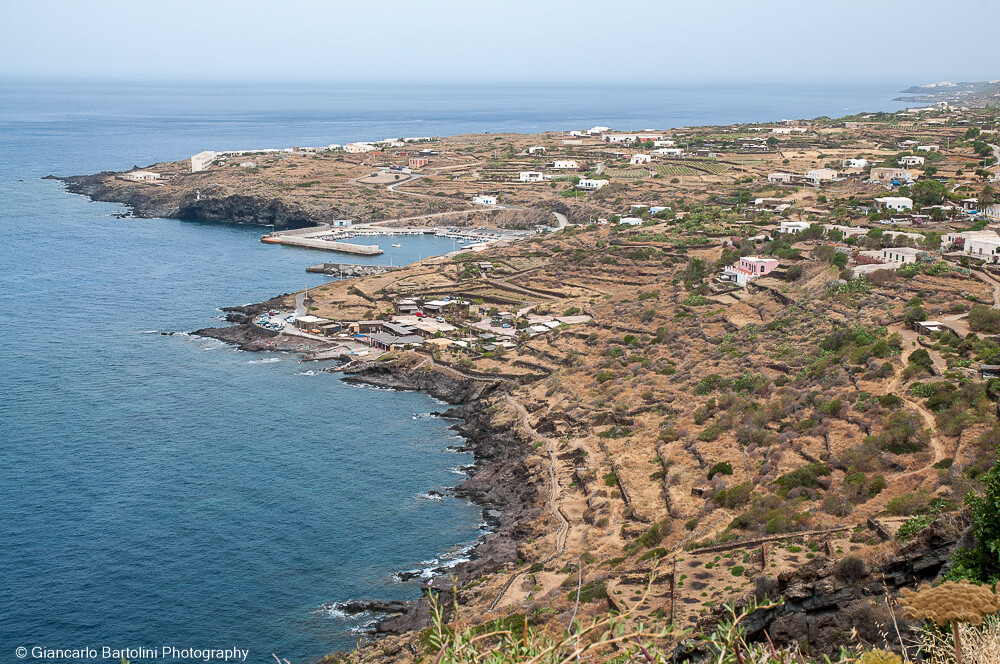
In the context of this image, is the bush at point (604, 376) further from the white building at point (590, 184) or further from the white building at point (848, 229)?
the white building at point (590, 184)

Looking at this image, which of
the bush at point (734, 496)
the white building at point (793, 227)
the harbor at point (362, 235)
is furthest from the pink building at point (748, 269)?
the harbor at point (362, 235)

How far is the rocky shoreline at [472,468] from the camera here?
26.2 metres

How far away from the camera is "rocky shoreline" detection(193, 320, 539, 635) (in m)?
26.2

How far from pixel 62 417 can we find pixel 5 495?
27.1ft

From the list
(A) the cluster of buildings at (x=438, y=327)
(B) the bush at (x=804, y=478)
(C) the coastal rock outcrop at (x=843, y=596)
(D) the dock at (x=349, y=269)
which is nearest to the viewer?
(C) the coastal rock outcrop at (x=843, y=596)

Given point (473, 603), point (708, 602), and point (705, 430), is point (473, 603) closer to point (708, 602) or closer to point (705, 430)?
point (708, 602)

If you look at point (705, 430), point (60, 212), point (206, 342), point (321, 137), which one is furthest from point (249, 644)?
point (321, 137)

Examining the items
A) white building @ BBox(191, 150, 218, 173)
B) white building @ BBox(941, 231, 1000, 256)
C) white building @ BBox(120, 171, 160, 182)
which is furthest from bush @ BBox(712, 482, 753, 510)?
white building @ BBox(120, 171, 160, 182)

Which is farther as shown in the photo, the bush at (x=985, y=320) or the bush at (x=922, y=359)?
the bush at (x=985, y=320)

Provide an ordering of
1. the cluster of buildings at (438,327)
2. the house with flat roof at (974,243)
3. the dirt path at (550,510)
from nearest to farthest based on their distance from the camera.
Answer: the dirt path at (550,510) → the house with flat roof at (974,243) → the cluster of buildings at (438,327)

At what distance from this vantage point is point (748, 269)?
5291 centimetres

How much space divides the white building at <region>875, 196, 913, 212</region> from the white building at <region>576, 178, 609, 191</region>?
129 ft

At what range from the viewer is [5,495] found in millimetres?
33219

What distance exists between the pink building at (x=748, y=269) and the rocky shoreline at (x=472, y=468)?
54.6ft
